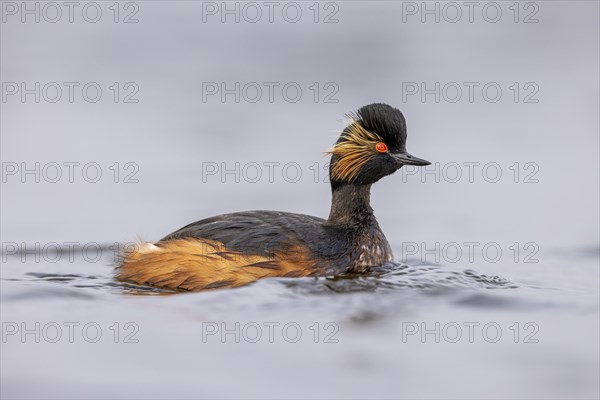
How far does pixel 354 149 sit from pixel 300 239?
3.25 feet

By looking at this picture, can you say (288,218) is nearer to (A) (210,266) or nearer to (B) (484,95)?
(A) (210,266)

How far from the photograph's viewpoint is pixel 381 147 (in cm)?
1077

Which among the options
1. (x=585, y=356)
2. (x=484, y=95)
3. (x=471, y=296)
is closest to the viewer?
(x=585, y=356)

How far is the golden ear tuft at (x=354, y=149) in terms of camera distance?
10.8m

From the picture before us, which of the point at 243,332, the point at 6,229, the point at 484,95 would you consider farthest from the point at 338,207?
the point at 484,95

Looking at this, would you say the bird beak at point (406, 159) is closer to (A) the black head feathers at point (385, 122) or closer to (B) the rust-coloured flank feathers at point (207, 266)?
(A) the black head feathers at point (385, 122)

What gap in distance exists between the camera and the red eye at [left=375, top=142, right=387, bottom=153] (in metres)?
10.8

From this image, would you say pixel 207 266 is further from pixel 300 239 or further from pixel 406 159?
pixel 406 159

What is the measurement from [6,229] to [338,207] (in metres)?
3.65

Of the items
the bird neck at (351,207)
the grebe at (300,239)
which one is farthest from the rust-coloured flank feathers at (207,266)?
the bird neck at (351,207)

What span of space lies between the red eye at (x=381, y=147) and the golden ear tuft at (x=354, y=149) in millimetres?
24

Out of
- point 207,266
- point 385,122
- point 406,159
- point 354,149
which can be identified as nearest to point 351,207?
point 354,149

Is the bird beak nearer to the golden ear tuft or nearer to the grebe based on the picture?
the grebe

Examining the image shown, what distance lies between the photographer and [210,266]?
10070mm
